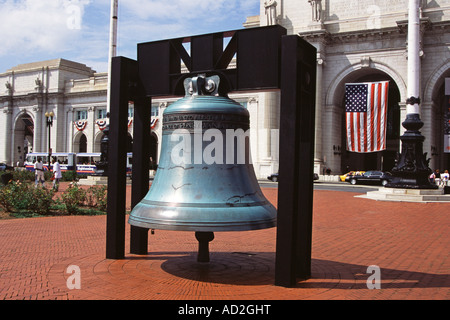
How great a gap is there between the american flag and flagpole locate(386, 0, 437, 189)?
1857cm

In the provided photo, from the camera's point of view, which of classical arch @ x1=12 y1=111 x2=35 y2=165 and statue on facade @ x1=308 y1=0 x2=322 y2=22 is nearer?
statue on facade @ x1=308 y1=0 x2=322 y2=22

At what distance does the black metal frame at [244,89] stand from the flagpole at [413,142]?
54.3 ft

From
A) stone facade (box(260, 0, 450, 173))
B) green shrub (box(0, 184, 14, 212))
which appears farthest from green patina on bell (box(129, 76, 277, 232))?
stone facade (box(260, 0, 450, 173))

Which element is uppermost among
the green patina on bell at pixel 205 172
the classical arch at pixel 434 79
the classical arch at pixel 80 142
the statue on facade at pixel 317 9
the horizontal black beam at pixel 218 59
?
the statue on facade at pixel 317 9

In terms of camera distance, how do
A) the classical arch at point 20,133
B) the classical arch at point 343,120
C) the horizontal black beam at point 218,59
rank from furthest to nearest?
the classical arch at point 20,133
the classical arch at point 343,120
the horizontal black beam at point 218,59

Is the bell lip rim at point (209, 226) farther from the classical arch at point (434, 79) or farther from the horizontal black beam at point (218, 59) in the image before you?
the classical arch at point (434, 79)

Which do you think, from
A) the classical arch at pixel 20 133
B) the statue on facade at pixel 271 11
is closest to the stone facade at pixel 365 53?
the statue on facade at pixel 271 11

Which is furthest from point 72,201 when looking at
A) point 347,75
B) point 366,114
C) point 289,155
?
point 347,75

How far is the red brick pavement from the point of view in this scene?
5398 mm

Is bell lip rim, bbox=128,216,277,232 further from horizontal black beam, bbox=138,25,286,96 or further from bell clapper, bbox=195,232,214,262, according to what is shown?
horizontal black beam, bbox=138,25,286,96

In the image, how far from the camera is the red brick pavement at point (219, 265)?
5398mm

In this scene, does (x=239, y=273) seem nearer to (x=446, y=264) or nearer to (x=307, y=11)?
(x=446, y=264)

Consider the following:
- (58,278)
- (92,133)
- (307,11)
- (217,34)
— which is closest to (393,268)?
(217,34)

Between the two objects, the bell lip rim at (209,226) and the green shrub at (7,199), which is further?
the green shrub at (7,199)
